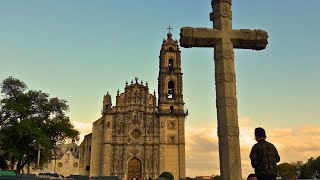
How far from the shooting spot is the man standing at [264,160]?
5.07 m

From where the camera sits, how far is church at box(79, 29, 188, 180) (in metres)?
44.8

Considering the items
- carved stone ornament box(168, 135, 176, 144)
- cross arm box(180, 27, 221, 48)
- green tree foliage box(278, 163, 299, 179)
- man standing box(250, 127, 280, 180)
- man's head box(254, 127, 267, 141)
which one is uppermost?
cross arm box(180, 27, 221, 48)

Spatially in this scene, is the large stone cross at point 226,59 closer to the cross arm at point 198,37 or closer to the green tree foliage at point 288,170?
the cross arm at point 198,37

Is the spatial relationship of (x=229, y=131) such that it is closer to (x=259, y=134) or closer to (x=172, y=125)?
(x=259, y=134)

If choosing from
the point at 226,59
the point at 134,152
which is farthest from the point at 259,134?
the point at 134,152

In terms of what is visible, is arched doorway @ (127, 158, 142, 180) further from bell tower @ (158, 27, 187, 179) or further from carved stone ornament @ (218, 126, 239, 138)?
carved stone ornament @ (218, 126, 239, 138)

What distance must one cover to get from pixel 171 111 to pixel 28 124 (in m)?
19.6

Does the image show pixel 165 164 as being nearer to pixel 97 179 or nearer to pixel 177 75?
pixel 177 75

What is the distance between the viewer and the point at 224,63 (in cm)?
830

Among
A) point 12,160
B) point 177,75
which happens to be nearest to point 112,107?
point 177,75

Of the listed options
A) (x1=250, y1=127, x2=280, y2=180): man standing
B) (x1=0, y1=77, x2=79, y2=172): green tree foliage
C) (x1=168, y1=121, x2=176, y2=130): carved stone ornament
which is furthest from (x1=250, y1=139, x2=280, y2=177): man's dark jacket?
(x1=168, y1=121, x2=176, y2=130): carved stone ornament

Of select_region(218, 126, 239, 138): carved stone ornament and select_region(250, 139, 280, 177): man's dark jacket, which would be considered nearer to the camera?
select_region(250, 139, 280, 177): man's dark jacket

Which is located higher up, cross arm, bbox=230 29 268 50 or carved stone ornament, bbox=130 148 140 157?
cross arm, bbox=230 29 268 50

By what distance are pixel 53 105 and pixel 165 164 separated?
16.1 m
